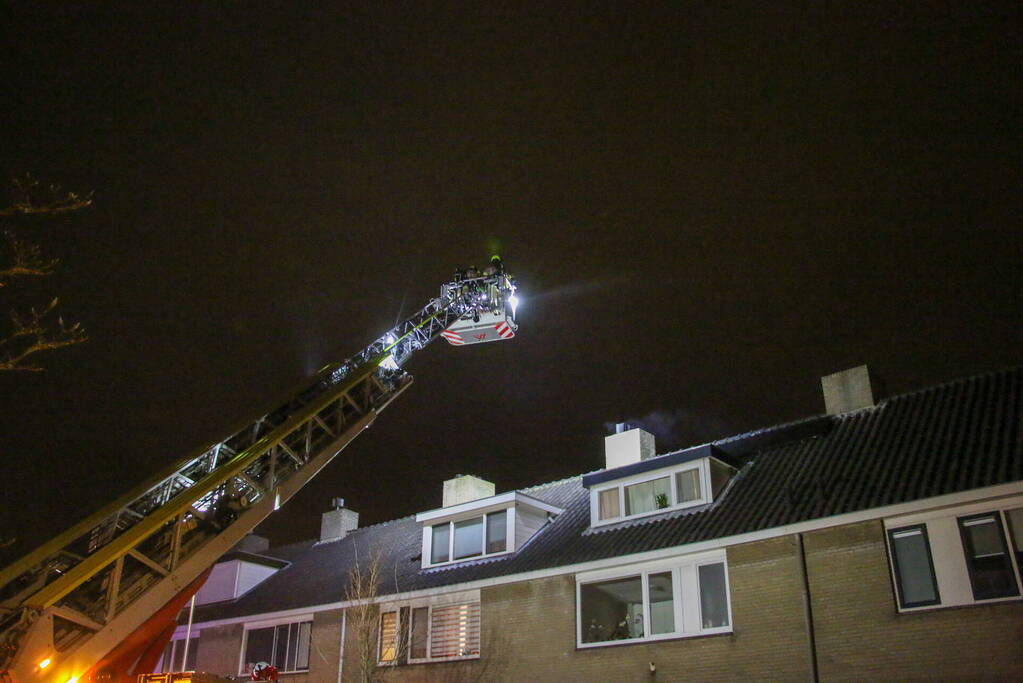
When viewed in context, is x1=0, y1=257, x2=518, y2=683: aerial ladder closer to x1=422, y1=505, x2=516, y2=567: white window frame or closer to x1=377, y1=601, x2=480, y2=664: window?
x1=422, y1=505, x2=516, y2=567: white window frame

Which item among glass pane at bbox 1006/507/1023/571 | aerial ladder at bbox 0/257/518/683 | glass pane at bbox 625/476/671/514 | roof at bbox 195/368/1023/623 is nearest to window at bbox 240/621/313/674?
roof at bbox 195/368/1023/623

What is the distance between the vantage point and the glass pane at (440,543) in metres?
25.6

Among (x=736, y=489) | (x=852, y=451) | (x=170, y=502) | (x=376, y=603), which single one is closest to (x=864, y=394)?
(x=852, y=451)

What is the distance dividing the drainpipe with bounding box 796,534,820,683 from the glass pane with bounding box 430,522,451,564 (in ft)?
37.3

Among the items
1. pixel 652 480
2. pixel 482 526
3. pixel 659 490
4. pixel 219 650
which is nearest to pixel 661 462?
pixel 652 480

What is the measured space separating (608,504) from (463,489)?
7417 mm

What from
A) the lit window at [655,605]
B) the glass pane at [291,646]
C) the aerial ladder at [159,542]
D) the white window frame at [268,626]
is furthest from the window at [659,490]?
the glass pane at [291,646]

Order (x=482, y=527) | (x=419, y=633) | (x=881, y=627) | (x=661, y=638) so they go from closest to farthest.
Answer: (x=881, y=627) → (x=661, y=638) → (x=419, y=633) → (x=482, y=527)

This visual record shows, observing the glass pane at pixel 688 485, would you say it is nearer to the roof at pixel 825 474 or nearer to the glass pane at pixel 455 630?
the roof at pixel 825 474

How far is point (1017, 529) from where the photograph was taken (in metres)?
15.0

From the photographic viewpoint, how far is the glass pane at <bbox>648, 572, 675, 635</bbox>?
62.4 feet

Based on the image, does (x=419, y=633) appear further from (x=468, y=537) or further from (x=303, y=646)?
(x=303, y=646)

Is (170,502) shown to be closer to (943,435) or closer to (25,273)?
(25,273)

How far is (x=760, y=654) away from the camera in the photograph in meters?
17.0
